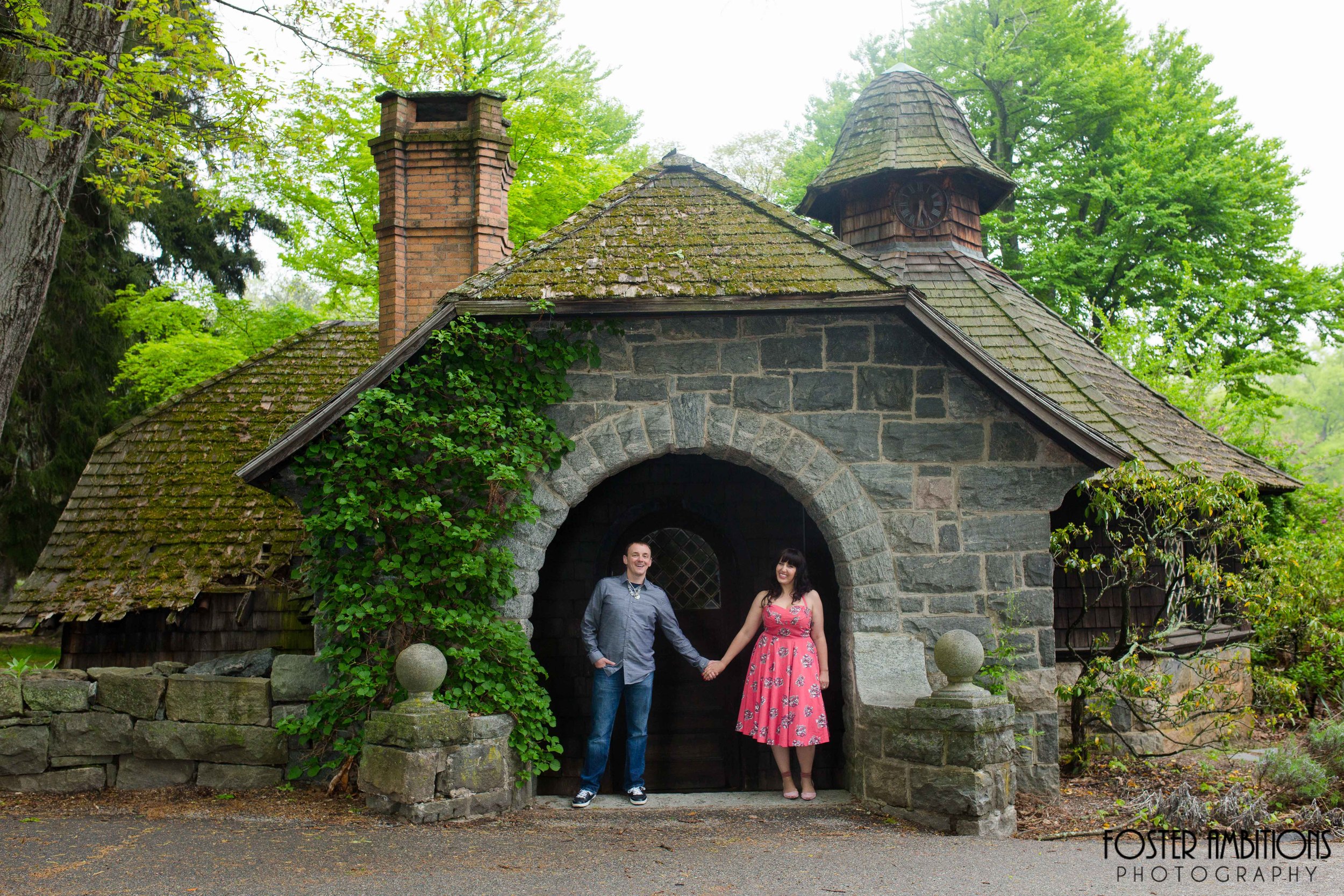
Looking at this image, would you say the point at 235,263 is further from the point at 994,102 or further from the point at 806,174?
the point at 994,102

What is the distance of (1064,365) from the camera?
8992mm

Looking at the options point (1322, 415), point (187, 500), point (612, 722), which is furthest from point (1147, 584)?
point (1322, 415)

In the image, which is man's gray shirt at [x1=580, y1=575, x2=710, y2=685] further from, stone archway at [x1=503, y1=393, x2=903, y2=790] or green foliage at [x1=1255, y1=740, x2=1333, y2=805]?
green foliage at [x1=1255, y1=740, x2=1333, y2=805]

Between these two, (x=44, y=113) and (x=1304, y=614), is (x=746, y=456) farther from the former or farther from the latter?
(x=1304, y=614)

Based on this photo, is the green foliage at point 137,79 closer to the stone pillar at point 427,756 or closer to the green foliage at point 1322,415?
the stone pillar at point 427,756

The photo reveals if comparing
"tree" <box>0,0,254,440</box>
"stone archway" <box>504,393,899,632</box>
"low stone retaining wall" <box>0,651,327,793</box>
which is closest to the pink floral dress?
"stone archway" <box>504,393,899,632</box>

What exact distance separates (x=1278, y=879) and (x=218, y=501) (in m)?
10.4

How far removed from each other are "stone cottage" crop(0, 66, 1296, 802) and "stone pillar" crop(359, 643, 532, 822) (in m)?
0.81

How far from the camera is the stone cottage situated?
643 cm

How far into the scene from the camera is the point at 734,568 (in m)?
8.78

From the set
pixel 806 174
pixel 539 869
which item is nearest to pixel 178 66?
pixel 539 869

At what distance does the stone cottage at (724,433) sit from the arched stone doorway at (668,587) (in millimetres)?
24

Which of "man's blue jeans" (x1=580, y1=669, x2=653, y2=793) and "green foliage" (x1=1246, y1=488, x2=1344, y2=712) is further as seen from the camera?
"green foliage" (x1=1246, y1=488, x2=1344, y2=712)

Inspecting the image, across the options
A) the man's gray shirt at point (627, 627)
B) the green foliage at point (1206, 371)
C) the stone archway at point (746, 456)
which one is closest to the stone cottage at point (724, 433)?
the stone archway at point (746, 456)
